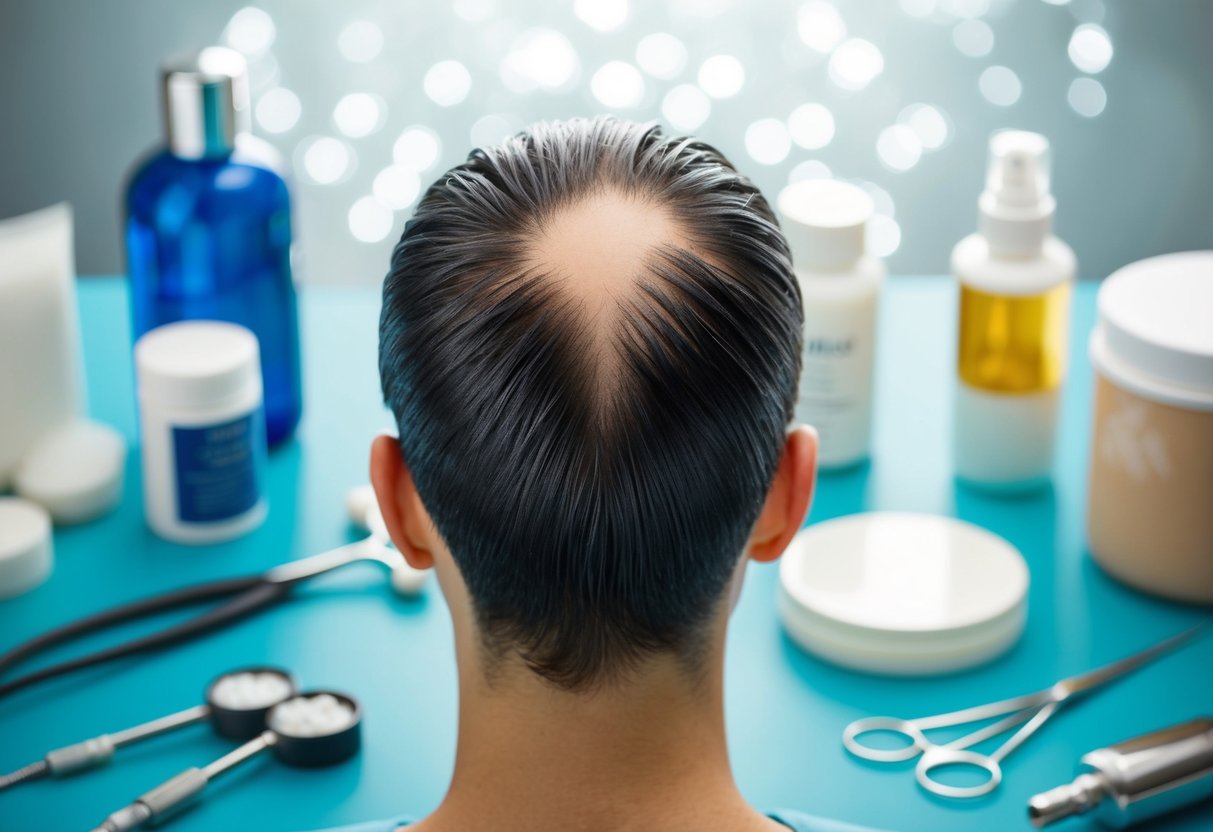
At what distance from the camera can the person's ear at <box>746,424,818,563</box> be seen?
2.07 feet

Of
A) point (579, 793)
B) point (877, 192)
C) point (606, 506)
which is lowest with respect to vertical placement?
point (877, 192)

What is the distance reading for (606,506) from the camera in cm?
56

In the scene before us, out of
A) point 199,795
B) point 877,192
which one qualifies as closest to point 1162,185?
point 877,192

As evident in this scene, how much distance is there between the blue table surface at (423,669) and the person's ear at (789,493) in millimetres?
200

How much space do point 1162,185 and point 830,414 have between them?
127 cm

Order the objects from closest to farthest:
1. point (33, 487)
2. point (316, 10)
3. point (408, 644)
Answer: point (408, 644) < point (33, 487) < point (316, 10)

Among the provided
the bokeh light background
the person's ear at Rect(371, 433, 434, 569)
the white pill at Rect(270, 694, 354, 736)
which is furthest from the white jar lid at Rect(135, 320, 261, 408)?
the bokeh light background

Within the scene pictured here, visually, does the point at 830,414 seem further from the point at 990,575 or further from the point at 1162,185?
the point at 1162,185

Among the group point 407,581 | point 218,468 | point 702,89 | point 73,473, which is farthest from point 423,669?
point 702,89

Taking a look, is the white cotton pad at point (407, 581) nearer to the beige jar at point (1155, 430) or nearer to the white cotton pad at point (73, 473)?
the white cotton pad at point (73, 473)

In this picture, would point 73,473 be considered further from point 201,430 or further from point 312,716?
point 312,716

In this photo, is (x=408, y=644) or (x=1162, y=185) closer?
(x=408, y=644)

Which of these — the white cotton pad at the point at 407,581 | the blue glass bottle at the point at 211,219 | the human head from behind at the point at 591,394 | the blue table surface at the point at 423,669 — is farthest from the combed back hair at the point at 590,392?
the blue glass bottle at the point at 211,219

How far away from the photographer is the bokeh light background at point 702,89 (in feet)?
6.85
